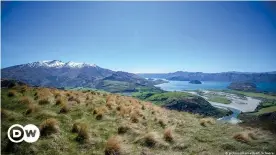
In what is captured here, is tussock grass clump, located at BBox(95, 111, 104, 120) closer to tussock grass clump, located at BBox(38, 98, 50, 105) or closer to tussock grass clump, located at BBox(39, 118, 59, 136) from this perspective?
tussock grass clump, located at BBox(38, 98, 50, 105)

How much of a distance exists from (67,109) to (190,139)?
9.27m

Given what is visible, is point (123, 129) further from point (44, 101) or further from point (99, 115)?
point (44, 101)

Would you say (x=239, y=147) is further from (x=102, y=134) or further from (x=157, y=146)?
(x=102, y=134)

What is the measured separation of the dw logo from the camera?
9.60 m

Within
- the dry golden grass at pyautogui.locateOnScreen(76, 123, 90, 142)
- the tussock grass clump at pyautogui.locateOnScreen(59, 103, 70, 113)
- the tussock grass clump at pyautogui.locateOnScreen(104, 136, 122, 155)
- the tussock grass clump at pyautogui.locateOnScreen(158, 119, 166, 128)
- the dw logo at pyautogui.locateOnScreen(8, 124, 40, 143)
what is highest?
the tussock grass clump at pyautogui.locateOnScreen(59, 103, 70, 113)

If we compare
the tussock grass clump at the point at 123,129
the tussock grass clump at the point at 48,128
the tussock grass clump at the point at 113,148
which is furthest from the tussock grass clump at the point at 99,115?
the tussock grass clump at the point at 113,148

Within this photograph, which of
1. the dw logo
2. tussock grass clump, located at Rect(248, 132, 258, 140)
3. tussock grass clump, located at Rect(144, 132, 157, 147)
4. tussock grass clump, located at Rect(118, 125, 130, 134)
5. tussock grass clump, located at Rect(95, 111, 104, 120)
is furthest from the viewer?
tussock grass clump, located at Rect(95, 111, 104, 120)

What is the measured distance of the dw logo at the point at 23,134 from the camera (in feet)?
31.5

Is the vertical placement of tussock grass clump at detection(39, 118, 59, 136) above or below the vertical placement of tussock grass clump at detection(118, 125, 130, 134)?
above

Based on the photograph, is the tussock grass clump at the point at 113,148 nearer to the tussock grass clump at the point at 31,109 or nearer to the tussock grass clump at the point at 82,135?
the tussock grass clump at the point at 82,135

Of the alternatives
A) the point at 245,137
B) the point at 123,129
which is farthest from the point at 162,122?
the point at 245,137

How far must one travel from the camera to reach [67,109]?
625 inches

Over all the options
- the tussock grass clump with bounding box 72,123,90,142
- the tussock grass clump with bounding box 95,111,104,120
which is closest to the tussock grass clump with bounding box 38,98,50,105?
the tussock grass clump with bounding box 95,111,104,120

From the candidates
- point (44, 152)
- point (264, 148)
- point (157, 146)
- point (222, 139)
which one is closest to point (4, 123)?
point (44, 152)
